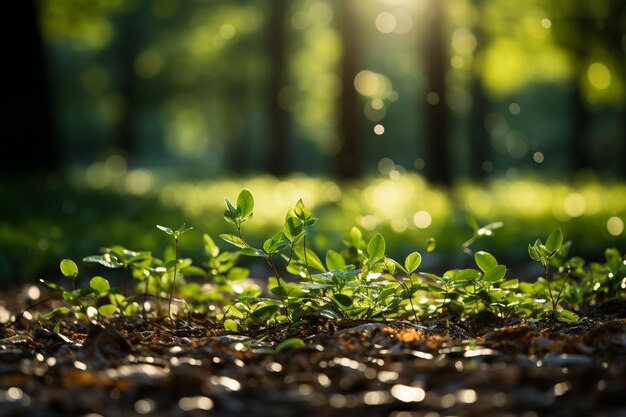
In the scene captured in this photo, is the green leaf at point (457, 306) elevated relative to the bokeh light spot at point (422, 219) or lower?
elevated

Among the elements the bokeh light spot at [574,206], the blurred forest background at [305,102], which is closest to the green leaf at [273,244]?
the blurred forest background at [305,102]

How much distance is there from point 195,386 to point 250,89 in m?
25.1

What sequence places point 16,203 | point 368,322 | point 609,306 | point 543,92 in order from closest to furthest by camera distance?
point 368,322 → point 609,306 → point 16,203 → point 543,92

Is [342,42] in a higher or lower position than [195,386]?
higher

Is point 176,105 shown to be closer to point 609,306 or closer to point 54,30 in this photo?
point 54,30

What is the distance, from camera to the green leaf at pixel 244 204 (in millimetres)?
2959

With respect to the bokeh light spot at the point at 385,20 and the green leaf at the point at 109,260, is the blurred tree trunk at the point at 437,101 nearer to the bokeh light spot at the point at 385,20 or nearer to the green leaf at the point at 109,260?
the bokeh light spot at the point at 385,20

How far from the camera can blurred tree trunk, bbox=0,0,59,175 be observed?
11594 millimetres

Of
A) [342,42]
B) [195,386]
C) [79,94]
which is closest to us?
[195,386]

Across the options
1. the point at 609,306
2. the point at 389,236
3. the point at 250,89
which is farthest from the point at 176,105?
the point at 609,306

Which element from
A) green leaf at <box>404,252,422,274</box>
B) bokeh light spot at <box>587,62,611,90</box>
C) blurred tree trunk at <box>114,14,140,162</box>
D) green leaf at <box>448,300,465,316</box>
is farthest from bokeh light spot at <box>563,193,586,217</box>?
blurred tree trunk at <box>114,14,140,162</box>

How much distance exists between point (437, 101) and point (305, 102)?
18357mm

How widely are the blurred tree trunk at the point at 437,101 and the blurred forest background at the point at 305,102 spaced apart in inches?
1.3

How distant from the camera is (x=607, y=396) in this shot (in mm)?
1962
